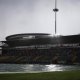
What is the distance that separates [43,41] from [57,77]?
96.4 metres

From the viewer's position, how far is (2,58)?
95062mm

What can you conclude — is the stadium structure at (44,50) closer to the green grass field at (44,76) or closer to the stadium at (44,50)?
the stadium at (44,50)

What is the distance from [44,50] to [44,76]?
87.1 m

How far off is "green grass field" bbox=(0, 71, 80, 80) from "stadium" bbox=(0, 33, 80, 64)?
76.8 metres

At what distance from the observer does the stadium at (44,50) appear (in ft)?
285

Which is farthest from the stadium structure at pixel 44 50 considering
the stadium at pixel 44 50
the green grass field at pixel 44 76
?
the green grass field at pixel 44 76

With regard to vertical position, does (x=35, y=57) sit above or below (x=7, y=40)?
below

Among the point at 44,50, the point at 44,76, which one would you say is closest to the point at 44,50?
the point at 44,50

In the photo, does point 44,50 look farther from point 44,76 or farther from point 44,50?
point 44,76

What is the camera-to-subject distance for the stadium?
285 feet

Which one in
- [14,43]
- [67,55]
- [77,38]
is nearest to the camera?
[67,55]

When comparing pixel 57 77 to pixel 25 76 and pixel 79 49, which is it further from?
pixel 79 49

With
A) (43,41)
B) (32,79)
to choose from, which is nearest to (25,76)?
(32,79)

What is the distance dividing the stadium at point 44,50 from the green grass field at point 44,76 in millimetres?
76794
